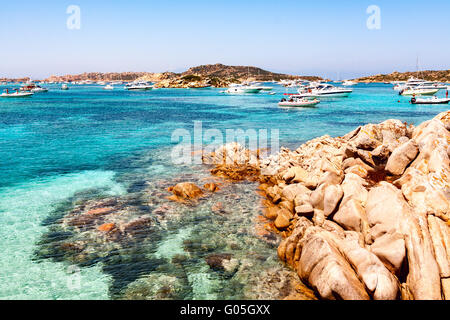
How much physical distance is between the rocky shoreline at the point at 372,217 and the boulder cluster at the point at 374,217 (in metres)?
0.03

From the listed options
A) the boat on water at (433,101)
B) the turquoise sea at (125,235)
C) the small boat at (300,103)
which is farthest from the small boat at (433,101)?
the turquoise sea at (125,235)

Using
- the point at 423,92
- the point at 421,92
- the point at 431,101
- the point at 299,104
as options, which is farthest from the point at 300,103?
the point at 421,92

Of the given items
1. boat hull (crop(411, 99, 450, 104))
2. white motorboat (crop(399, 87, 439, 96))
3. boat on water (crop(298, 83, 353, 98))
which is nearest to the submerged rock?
boat hull (crop(411, 99, 450, 104))

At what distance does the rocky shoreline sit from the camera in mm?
11039

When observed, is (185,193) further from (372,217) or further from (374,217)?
(374,217)

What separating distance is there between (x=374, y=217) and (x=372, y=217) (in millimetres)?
123

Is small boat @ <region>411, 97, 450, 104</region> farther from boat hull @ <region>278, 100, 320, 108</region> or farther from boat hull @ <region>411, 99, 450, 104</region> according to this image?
boat hull @ <region>278, 100, 320, 108</region>

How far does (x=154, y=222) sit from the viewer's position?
59.7 feet

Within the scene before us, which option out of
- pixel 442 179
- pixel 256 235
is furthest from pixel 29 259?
pixel 442 179

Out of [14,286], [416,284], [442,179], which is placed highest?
[442,179]

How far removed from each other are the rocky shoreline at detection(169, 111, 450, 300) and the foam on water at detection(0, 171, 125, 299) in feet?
26.6

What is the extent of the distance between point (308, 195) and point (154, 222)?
9.12 m

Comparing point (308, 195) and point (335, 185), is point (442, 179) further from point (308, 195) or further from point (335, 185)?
point (308, 195)

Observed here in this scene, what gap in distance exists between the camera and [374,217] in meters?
→ 13.7
